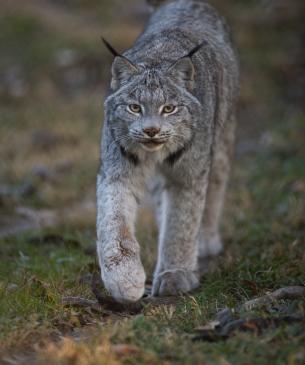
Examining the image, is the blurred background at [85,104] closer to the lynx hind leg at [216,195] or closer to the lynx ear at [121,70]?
the lynx hind leg at [216,195]

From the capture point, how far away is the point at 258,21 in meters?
14.1

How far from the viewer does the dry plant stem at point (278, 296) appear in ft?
14.0

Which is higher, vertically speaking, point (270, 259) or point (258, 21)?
point (258, 21)

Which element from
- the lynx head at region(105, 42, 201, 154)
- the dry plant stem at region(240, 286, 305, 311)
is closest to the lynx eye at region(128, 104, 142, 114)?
the lynx head at region(105, 42, 201, 154)

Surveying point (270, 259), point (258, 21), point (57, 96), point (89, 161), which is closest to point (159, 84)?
point (270, 259)

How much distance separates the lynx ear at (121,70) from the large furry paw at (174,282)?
1340mm

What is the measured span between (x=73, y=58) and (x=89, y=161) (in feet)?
13.0

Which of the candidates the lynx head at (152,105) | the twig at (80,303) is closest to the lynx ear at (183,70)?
the lynx head at (152,105)

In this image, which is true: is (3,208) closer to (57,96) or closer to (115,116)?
(115,116)

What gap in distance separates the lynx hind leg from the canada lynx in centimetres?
87

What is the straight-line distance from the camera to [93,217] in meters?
7.60

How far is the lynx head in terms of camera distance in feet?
16.4

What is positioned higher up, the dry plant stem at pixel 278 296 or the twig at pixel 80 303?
the dry plant stem at pixel 278 296

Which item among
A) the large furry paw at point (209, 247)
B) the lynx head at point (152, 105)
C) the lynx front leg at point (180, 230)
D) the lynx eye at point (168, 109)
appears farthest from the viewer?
the large furry paw at point (209, 247)
